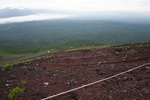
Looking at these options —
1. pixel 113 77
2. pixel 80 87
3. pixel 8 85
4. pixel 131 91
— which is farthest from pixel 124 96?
pixel 8 85

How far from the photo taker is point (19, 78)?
8148mm

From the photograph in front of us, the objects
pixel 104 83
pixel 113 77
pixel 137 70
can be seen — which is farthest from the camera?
pixel 137 70

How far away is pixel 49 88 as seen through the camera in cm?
660

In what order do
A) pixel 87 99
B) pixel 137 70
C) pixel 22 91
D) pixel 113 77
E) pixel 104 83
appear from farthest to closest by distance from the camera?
pixel 137 70 < pixel 113 77 < pixel 104 83 < pixel 22 91 < pixel 87 99

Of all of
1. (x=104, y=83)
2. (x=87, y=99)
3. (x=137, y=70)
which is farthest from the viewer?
(x=137, y=70)

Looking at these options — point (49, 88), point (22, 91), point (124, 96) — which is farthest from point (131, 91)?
point (22, 91)

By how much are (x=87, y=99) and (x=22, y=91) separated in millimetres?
4158

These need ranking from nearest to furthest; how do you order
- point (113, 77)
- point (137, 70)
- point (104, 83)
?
point (104, 83)
point (113, 77)
point (137, 70)

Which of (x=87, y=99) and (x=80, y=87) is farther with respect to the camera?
(x=80, y=87)

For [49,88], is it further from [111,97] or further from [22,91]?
[111,97]

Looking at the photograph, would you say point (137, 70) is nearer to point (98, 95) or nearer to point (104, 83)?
point (104, 83)

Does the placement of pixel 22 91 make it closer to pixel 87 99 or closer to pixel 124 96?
pixel 87 99

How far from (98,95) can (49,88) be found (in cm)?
327

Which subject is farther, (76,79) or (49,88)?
(76,79)
